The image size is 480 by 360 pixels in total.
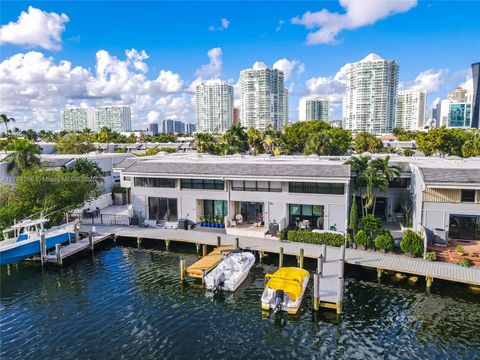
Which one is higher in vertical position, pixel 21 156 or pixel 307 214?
pixel 21 156

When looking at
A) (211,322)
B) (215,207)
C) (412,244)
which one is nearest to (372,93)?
(215,207)

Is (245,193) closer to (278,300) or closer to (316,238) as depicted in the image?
(316,238)

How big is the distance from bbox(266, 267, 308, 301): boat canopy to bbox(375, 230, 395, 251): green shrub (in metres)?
6.80

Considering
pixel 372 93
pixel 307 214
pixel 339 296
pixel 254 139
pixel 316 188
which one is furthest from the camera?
pixel 372 93

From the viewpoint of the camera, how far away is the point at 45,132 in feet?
477

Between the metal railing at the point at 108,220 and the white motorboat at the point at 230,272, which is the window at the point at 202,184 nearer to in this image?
the metal railing at the point at 108,220

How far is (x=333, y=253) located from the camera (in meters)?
27.0

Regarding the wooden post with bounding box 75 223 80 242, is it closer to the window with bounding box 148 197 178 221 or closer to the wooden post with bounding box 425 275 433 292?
the window with bounding box 148 197 178 221

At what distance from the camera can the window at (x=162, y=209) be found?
1409 inches

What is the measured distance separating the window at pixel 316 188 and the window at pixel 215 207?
6499mm

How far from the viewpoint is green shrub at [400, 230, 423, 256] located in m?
25.5

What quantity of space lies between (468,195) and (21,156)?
144 feet

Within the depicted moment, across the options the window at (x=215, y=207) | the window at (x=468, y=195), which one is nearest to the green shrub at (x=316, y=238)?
the window at (x=215, y=207)

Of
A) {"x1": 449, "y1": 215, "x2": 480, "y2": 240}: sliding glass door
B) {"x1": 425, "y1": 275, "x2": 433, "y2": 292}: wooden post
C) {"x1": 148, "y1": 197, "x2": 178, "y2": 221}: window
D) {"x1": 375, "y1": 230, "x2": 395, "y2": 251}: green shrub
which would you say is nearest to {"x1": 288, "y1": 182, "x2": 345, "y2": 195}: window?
{"x1": 375, "y1": 230, "x2": 395, "y2": 251}: green shrub
